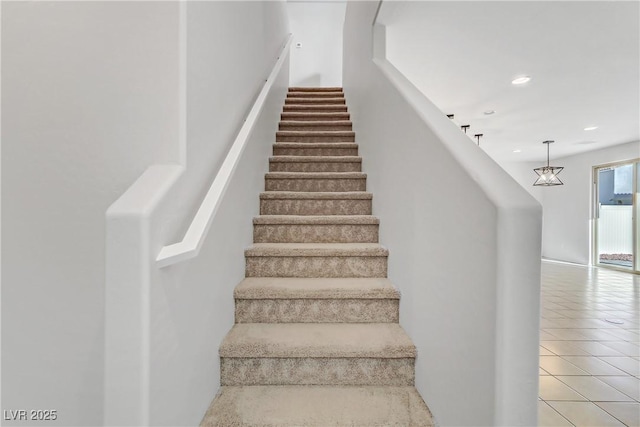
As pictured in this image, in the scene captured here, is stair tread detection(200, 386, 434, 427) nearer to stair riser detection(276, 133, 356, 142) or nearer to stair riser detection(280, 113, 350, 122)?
stair riser detection(276, 133, 356, 142)

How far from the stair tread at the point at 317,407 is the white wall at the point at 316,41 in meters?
5.86

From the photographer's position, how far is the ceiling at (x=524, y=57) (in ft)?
6.98

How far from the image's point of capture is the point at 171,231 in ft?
2.94

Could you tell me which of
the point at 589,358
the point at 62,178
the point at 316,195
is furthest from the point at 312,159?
the point at 589,358

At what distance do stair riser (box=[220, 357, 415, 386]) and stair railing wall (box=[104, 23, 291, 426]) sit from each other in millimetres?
189

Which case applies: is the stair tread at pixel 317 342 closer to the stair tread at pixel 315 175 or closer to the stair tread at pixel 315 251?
the stair tread at pixel 315 251

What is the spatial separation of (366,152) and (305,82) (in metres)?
4.28

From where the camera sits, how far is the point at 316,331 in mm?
1364

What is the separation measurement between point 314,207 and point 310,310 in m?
0.87

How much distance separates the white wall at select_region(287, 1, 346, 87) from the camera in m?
5.46

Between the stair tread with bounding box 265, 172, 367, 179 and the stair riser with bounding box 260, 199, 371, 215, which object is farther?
the stair tread with bounding box 265, 172, 367, 179

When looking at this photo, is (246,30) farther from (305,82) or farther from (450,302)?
(305,82)

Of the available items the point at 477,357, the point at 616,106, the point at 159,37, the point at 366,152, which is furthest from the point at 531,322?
the point at 616,106

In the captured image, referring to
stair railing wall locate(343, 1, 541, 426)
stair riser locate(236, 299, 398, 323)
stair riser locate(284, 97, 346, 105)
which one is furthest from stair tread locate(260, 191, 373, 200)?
stair riser locate(284, 97, 346, 105)
